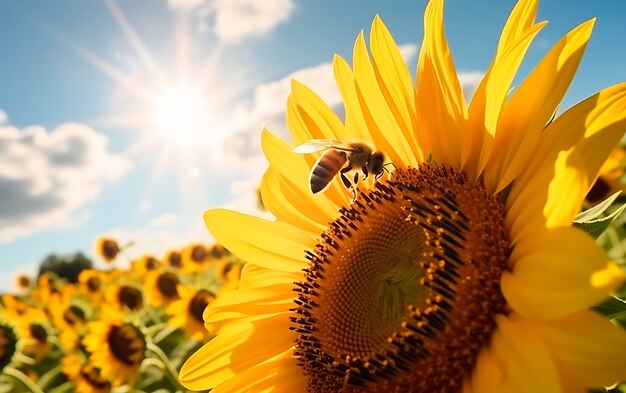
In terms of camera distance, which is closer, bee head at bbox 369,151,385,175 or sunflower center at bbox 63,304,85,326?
bee head at bbox 369,151,385,175

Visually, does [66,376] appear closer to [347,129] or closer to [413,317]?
[347,129]

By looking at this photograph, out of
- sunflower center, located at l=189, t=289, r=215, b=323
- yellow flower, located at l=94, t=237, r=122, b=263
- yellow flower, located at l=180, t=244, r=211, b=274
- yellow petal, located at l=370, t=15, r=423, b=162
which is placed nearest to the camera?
yellow petal, located at l=370, t=15, r=423, b=162

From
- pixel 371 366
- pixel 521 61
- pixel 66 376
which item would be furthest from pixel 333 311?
pixel 66 376

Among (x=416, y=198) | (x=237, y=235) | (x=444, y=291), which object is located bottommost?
(x=444, y=291)

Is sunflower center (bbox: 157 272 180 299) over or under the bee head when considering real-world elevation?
over

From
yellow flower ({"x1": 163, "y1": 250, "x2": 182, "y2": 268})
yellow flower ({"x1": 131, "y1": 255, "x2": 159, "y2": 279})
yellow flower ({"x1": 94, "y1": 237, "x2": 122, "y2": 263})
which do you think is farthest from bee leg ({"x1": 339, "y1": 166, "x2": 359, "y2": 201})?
yellow flower ({"x1": 94, "y1": 237, "x2": 122, "y2": 263})

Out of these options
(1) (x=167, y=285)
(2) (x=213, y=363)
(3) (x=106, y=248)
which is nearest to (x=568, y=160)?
(2) (x=213, y=363)

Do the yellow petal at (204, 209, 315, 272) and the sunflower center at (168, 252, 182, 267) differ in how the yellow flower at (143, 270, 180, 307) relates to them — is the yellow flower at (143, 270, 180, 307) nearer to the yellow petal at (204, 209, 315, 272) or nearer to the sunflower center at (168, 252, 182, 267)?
the sunflower center at (168, 252, 182, 267)
